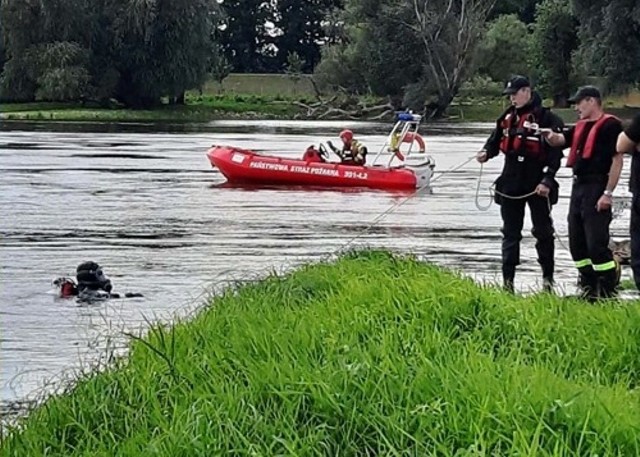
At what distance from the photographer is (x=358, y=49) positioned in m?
86.9

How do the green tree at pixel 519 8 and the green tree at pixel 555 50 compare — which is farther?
the green tree at pixel 519 8

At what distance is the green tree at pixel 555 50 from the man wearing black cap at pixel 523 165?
74310 millimetres

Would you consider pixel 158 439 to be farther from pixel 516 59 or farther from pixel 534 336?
pixel 516 59

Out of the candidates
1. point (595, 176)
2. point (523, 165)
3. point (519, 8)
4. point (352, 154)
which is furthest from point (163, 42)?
point (595, 176)

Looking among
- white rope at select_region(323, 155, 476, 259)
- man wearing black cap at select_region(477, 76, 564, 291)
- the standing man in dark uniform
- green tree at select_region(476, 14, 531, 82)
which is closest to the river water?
white rope at select_region(323, 155, 476, 259)

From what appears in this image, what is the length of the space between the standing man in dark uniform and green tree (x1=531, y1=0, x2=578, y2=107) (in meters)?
76.0

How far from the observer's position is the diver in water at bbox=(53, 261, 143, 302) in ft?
42.2

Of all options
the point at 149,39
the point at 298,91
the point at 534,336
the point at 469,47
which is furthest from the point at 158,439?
the point at 298,91

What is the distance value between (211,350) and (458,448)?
2.24m

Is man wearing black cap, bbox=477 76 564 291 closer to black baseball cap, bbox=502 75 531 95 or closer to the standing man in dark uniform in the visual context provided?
black baseball cap, bbox=502 75 531 95

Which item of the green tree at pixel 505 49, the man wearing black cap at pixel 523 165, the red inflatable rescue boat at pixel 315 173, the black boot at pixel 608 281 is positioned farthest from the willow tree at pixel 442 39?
the black boot at pixel 608 281

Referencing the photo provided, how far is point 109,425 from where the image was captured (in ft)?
19.7

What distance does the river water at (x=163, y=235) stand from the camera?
11180 mm

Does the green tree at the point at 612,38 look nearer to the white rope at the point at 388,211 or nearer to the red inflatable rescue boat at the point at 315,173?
the white rope at the point at 388,211
